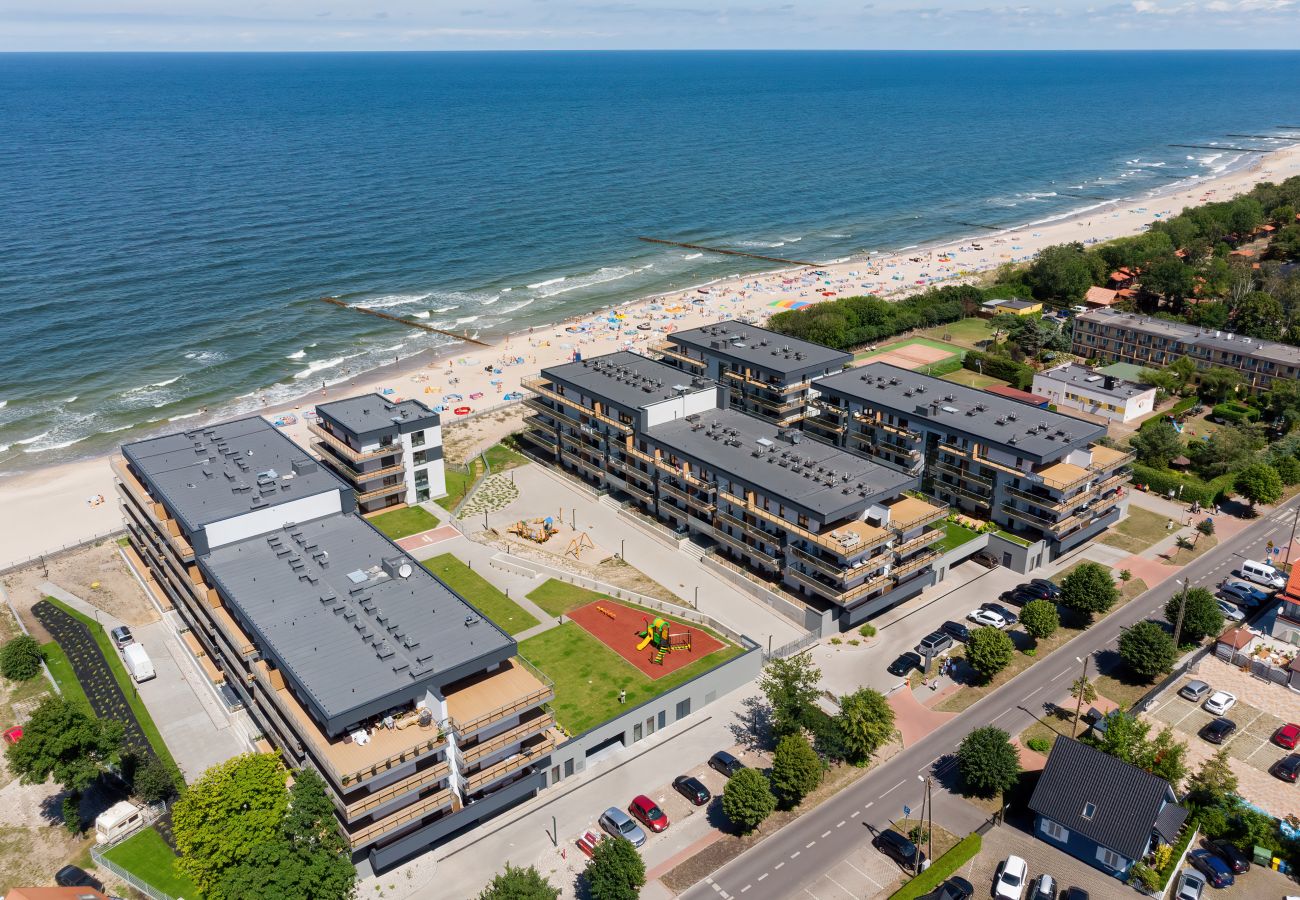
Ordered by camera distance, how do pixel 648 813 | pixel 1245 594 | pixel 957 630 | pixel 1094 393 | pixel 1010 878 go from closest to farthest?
pixel 1010 878 → pixel 648 813 → pixel 957 630 → pixel 1245 594 → pixel 1094 393

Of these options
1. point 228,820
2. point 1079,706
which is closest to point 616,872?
point 228,820

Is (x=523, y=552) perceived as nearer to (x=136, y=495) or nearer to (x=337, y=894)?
(x=136, y=495)

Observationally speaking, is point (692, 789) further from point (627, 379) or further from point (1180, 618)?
point (627, 379)

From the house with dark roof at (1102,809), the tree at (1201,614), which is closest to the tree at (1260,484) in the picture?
the tree at (1201,614)

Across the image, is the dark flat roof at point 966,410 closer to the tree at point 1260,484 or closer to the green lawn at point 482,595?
the tree at point 1260,484

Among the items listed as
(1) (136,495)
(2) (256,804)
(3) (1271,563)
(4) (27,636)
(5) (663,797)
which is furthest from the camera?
(3) (1271,563)

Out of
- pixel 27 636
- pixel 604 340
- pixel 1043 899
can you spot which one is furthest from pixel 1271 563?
pixel 27 636
